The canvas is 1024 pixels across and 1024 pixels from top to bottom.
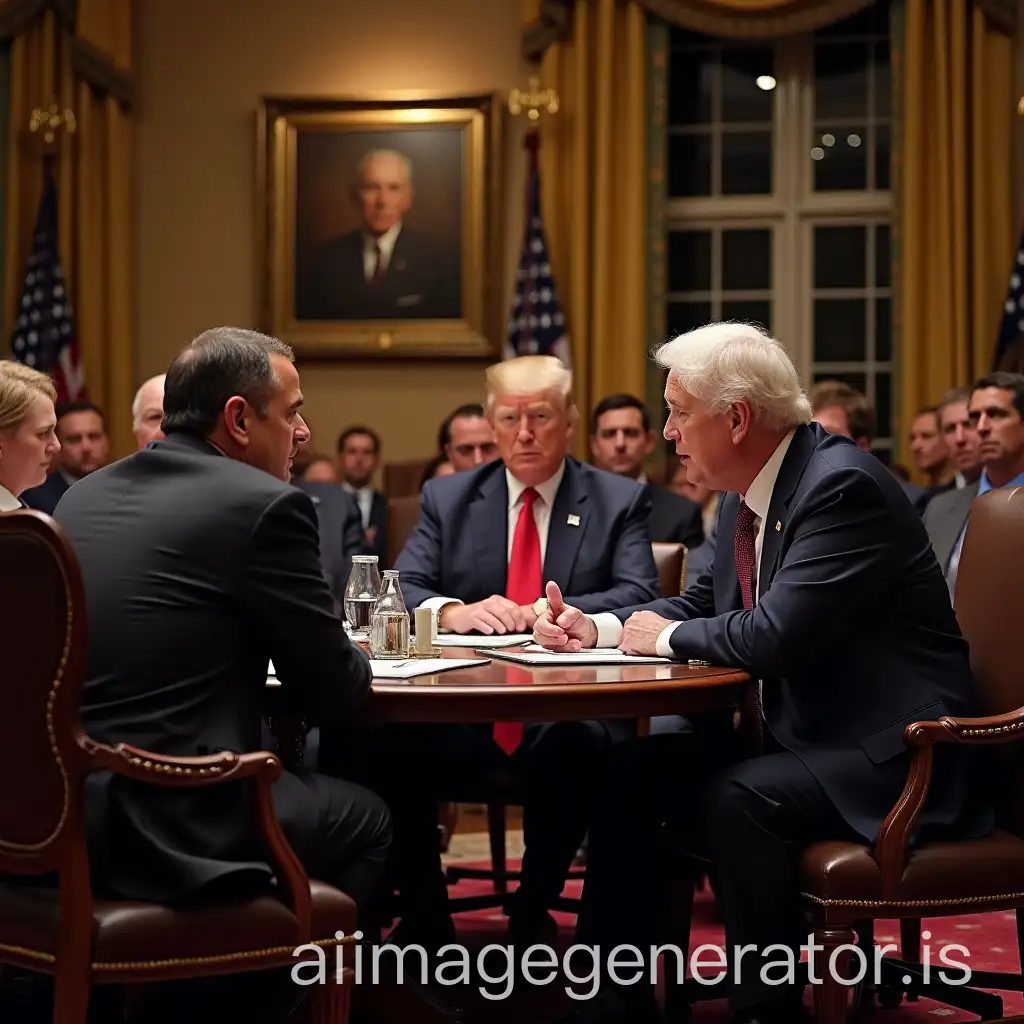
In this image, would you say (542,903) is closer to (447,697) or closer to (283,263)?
(447,697)

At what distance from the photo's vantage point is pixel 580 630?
129 inches

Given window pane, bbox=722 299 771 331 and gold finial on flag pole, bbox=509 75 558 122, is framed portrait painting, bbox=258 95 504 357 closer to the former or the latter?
gold finial on flag pole, bbox=509 75 558 122

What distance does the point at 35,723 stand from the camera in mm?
2186

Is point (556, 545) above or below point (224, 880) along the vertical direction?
above

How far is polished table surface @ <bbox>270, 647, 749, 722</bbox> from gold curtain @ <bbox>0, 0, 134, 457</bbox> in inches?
287

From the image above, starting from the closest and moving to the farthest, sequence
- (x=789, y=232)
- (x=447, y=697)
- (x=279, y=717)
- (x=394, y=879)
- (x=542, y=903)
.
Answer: (x=447, y=697) < (x=279, y=717) < (x=394, y=879) < (x=542, y=903) < (x=789, y=232)

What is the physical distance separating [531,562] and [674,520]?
200 centimetres

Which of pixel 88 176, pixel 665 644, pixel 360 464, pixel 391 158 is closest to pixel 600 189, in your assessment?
pixel 391 158

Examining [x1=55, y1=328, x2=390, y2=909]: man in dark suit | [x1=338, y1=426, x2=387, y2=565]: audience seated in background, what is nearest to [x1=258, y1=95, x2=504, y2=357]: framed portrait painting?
[x1=338, y1=426, x2=387, y2=565]: audience seated in background

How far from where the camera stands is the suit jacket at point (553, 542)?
416 cm

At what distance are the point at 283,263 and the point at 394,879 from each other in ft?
21.9

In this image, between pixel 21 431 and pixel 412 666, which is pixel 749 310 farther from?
pixel 412 666

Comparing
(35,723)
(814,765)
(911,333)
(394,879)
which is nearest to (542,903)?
(394,879)

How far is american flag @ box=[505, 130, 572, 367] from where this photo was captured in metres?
9.14
